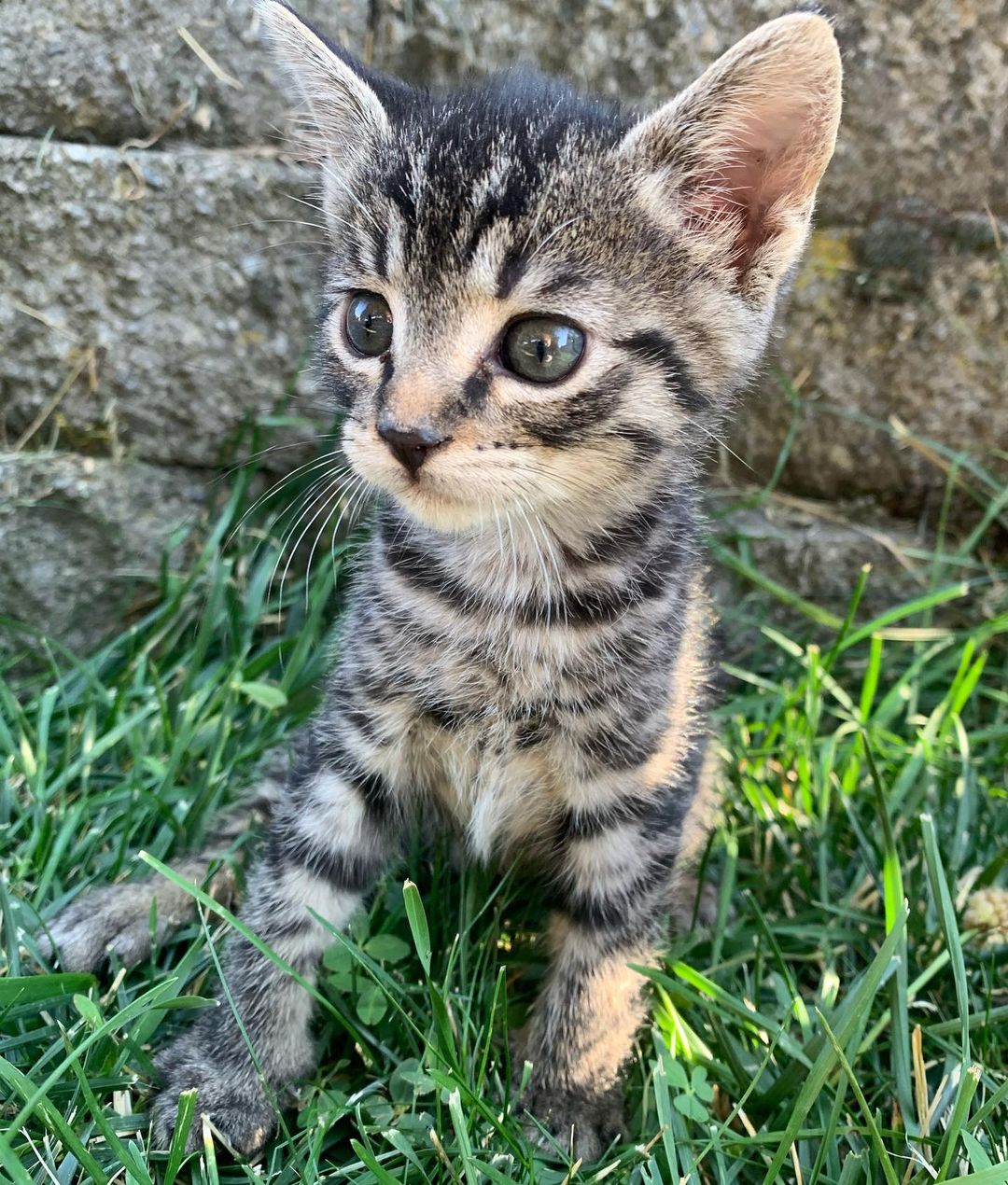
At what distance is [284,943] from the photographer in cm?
168

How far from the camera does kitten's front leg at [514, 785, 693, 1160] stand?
5.46 feet

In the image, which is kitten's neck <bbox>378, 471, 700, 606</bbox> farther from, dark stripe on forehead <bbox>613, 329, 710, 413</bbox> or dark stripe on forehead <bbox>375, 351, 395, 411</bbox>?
dark stripe on forehead <bbox>375, 351, 395, 411</bbox>

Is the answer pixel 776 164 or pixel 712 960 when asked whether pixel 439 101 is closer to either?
pixel 776 164

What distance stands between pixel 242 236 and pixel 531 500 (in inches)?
49.6

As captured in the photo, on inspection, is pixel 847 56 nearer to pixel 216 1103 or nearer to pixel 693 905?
pixel 693 905

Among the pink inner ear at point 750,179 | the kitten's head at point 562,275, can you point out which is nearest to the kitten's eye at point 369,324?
the kitten's head at point 562,275

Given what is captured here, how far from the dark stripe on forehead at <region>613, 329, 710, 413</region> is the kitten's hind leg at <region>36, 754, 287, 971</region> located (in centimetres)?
105

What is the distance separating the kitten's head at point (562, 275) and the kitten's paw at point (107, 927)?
90 cm

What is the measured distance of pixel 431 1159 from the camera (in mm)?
1483

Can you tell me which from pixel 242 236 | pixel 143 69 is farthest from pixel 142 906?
pixel 143 69

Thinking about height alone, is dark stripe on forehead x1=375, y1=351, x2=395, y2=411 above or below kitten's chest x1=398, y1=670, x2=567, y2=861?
above

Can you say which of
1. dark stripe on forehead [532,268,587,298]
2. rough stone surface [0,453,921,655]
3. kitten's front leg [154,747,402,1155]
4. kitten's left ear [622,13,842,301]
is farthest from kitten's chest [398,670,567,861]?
rough stone surface [0,453,921,655]

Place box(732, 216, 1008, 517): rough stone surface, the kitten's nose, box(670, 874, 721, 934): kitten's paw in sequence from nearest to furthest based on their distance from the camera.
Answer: the kitten's nose < box(670, 874, 721, 934): kitten's paw < box(732, 216, 1008, 517): rough stone surface

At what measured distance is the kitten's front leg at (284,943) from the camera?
157cm
